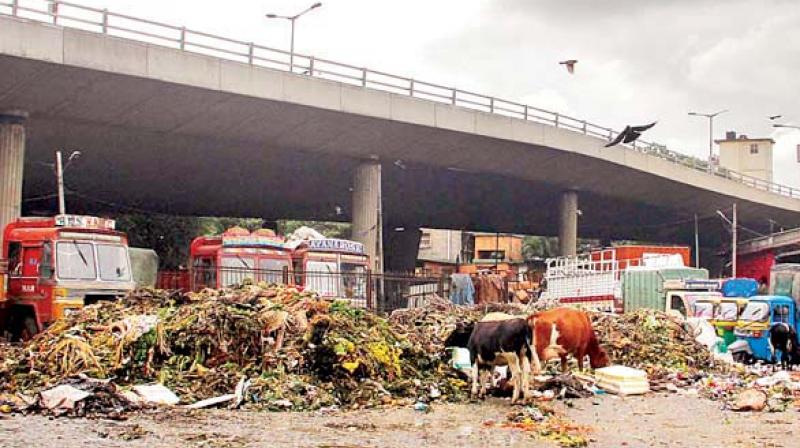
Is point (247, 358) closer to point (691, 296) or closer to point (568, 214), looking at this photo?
point (691, 296)

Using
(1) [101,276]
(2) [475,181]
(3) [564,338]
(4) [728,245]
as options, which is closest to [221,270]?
(1) [101,276]

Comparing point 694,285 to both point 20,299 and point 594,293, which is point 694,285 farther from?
point 20,299

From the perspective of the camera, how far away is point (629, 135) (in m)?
45.4

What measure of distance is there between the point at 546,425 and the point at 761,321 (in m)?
12.7

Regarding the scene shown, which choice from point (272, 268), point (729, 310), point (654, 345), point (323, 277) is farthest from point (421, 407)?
point (729, 310)

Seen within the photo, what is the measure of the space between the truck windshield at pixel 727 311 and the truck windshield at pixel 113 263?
1421 cm

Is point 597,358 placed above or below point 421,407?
above

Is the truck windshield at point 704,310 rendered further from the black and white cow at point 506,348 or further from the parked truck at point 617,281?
the black and white cow at point 506,348

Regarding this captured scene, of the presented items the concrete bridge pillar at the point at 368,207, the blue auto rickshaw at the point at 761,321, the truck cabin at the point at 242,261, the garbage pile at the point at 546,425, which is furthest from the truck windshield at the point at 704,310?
the concrete bridge pillar at the point at 368,207

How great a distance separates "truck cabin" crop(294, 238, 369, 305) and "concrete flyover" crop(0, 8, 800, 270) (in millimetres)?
6942

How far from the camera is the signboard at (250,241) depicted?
24.9 m

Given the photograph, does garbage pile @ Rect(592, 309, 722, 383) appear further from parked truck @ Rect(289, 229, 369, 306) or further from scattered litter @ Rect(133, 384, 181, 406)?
scattered litter @ Rect(133, 384, 181, 406)

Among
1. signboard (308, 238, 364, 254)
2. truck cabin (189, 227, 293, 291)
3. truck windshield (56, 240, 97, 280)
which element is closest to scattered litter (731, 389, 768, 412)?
truck windshield (56, 240, 97, 280)

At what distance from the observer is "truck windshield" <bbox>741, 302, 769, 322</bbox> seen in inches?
914
